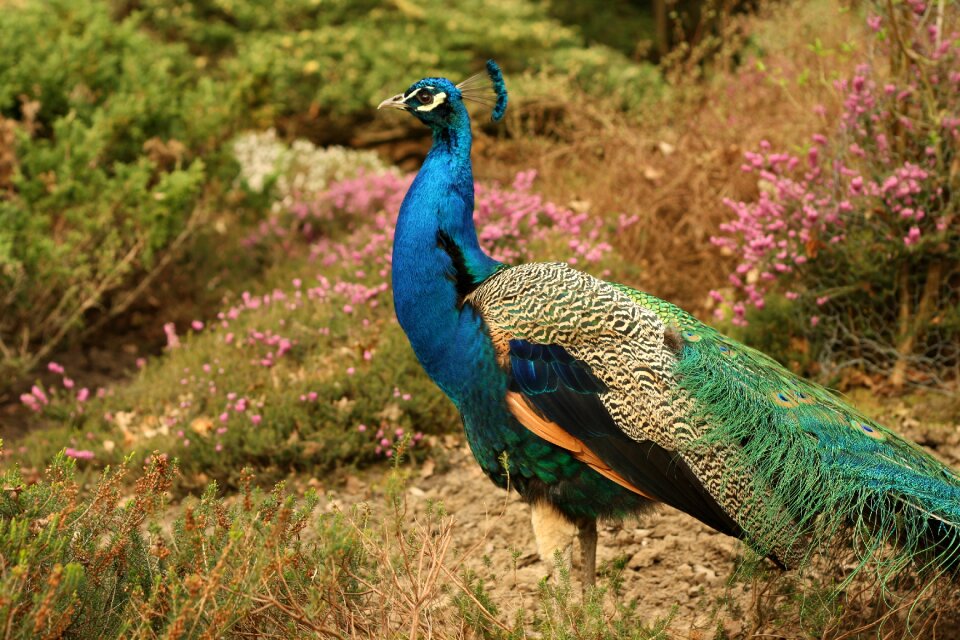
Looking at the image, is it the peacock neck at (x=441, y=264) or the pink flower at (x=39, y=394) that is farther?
the pink flower at (x=39, y=394)

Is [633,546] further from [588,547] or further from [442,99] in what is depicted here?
[442,99]

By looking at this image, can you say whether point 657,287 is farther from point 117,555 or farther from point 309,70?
point 309,70

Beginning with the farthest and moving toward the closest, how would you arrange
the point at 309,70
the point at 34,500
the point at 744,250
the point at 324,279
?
the point at 309,70 → the point at 324,279 → the point at 744,250 → the point at 34,500

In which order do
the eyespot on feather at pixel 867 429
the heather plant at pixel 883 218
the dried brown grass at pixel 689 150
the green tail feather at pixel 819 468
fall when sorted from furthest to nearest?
the dried brown grass at pixel 689 150, the heather plant at pixel 883 218, the eyespot on feather at pixel 867 429, the green tail feather at pixel 819 468

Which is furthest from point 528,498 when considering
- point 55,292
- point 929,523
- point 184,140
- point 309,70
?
point 309,70

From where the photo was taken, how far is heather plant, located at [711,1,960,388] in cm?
456

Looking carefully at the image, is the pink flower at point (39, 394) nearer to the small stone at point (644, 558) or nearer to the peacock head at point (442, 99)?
the peacock head at point (442, 99)

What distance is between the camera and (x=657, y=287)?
5.86m

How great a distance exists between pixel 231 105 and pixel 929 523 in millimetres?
5049

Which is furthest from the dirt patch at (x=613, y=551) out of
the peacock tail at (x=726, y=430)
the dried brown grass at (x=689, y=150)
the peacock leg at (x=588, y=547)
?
the dried brown grass at (x=689, y=150)

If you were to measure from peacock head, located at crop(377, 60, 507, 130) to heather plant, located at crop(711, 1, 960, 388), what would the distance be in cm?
185

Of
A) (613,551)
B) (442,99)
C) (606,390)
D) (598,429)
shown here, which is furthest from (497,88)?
(613,551)

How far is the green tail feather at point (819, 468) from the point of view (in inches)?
108

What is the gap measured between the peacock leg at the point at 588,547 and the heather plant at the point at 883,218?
202 cm
